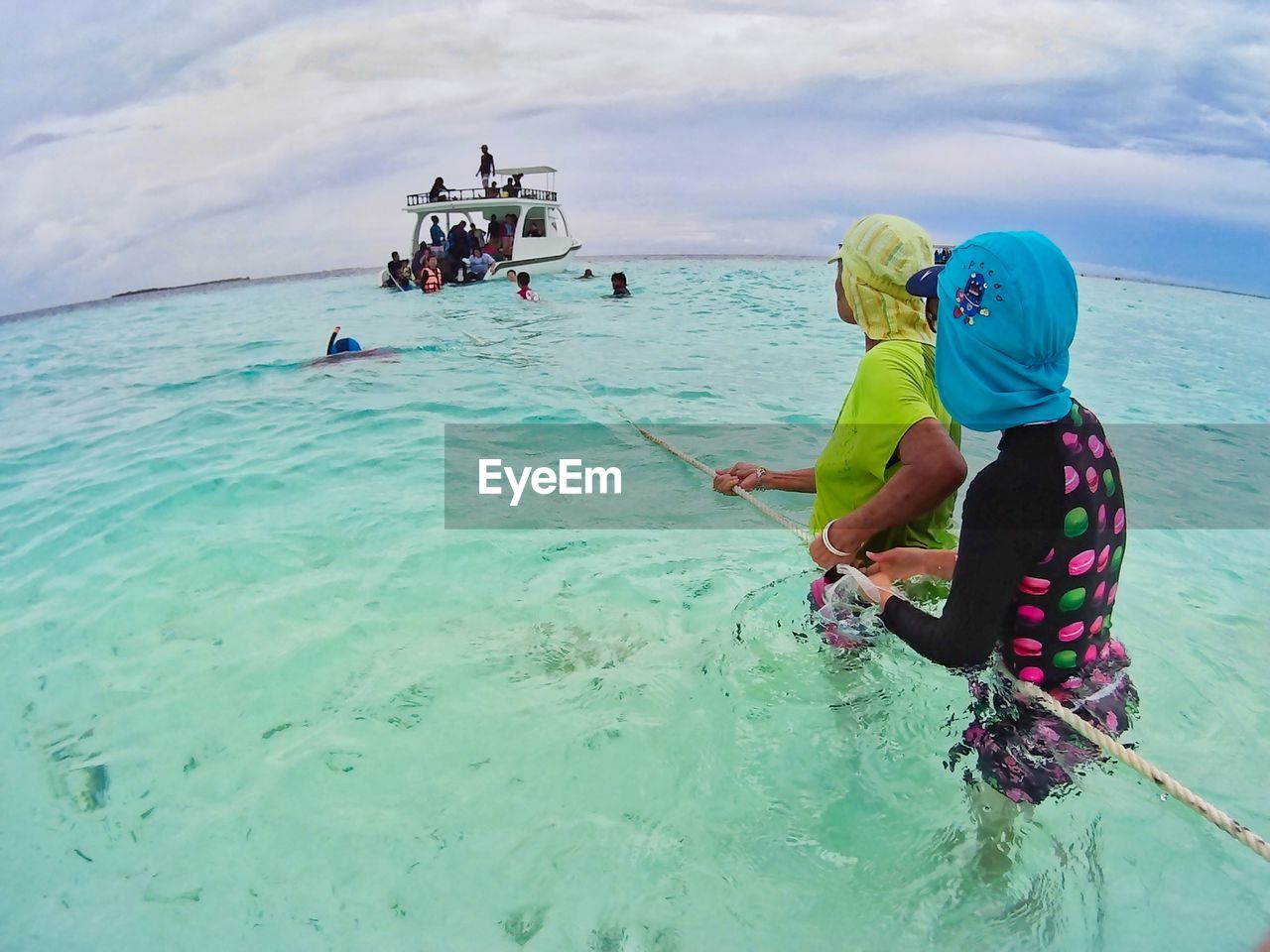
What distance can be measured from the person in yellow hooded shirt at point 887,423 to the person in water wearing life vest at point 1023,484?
36cm

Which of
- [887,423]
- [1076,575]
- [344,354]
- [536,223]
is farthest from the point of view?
[536,223]

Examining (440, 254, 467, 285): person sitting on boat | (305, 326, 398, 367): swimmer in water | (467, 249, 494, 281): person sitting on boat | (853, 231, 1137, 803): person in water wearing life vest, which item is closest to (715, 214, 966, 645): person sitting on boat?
(853, 231, 1137, 803): person in water wearing life vest

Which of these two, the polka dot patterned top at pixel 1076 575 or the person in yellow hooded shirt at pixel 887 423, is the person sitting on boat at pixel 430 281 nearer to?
the person in yellow hooded shirt at pixel 887 423

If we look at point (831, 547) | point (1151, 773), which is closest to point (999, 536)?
point (1151, 773)

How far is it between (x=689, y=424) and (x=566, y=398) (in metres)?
2.09

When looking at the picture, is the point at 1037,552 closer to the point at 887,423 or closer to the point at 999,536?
the point at 999,536

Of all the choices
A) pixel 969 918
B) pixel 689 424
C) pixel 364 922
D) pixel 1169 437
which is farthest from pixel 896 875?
pixel 1169 437


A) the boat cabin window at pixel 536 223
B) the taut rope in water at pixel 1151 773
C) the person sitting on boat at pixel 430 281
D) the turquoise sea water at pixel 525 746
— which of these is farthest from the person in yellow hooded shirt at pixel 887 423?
the boat cabin window at pixel 536 223

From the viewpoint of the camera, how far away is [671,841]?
2645 millimetres

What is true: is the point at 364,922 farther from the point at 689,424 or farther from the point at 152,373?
the point at 152,373

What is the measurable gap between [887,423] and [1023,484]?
62cm

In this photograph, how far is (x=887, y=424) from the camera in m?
2.13

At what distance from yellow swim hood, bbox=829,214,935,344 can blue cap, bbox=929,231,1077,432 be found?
0.60 metres

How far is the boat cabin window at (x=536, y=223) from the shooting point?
29797 mm
